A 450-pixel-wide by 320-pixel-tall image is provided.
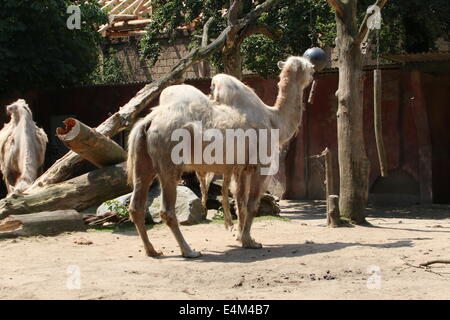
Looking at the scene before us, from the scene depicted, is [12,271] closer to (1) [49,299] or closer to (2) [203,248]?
(1) [49,299]

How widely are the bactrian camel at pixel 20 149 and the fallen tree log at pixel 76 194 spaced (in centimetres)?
71

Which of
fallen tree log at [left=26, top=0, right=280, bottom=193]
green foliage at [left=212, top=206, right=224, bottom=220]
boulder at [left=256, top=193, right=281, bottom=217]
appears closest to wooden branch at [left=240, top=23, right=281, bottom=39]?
fallen tree log at [left=26, top=0, right=280, bottom=193]

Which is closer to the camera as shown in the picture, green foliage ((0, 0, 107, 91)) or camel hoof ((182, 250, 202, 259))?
camel hoof ((182, 250, 202, 259))

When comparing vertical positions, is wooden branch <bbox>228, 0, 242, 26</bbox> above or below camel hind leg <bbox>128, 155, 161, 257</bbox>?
above

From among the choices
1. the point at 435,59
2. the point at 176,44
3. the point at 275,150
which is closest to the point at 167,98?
the point at 275,150

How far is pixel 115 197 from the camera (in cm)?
1133

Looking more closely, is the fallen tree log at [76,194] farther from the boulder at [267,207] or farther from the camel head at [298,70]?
the camel head at [298,70]

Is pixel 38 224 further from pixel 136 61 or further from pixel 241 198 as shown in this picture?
pixel 136 61

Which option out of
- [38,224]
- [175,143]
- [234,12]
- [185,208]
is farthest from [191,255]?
[234,12]

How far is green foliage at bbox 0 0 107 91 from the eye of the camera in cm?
1645

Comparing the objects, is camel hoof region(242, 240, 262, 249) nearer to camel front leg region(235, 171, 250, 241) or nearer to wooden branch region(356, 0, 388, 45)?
camel front leg region(235, 171, 250, 241)

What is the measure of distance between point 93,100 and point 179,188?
26.9 ft

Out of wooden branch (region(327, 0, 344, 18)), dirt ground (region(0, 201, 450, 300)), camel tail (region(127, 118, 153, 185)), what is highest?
wooden branch (region(327, 0, 344, 18))

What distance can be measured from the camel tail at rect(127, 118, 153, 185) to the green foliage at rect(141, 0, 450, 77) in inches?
272
